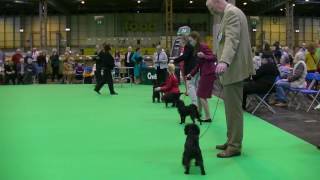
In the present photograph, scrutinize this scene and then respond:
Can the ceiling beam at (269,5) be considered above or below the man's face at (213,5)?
above

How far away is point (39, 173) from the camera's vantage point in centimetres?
486

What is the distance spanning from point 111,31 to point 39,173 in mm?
44118

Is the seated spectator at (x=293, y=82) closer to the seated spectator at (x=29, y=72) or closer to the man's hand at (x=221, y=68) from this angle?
the man's hand at (x=221, y=68)

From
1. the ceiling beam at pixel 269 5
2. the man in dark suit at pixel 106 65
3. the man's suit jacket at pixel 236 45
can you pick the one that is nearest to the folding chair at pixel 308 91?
the man's suit jacket at pixel 236 45

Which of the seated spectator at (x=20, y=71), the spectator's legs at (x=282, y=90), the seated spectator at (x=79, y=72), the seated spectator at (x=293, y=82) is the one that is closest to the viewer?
the seated spectator at (x=293, y=82)

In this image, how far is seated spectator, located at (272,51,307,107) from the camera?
10.7 metres

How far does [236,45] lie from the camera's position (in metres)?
5.42

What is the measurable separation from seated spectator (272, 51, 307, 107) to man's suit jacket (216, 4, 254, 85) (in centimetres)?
546

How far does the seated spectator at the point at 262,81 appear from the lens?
389 inches

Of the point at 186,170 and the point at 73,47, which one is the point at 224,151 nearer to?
the point at 186,170

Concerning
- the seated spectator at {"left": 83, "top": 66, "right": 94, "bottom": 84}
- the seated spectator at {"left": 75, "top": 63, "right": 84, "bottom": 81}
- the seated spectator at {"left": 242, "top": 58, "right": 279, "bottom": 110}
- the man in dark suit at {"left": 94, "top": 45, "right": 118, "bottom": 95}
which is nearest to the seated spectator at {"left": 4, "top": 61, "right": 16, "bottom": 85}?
the seated spectator at {"left": 75, "top": 63, "right": 84, "bottom": 81}

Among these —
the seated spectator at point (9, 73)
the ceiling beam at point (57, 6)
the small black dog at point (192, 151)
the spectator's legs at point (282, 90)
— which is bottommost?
the small black dog at point (192, 151)

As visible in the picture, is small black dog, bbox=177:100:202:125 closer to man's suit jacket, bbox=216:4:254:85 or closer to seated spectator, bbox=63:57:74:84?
man's suit jacket, bbox=216:4:254:85

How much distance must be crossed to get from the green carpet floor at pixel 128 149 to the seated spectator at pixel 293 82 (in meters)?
1.81
